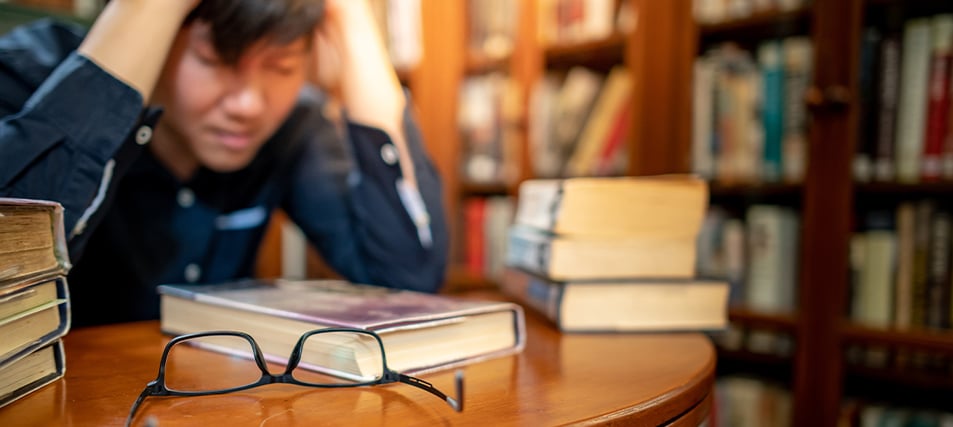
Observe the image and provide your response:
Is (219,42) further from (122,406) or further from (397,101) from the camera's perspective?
(122,406)

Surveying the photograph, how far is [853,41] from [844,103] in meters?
0.12

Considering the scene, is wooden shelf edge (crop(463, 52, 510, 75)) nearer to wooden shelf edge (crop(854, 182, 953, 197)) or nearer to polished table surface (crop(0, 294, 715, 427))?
wooden shelf edge (crop(854, 182, 953, 197))

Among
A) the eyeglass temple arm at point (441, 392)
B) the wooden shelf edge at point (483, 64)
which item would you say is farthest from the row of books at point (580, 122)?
Answer: the eyeglass temple arm at point (441, 392)

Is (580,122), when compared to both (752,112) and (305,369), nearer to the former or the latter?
(752,112)

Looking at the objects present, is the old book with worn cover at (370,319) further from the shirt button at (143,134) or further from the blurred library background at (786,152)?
the blurred library background at (786,152)

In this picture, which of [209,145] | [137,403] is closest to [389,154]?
[209,145]

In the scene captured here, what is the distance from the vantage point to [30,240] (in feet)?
1.57

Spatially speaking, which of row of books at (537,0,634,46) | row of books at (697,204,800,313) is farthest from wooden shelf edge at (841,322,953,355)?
row of books at (537,0,634,46)

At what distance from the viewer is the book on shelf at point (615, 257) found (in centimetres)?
78

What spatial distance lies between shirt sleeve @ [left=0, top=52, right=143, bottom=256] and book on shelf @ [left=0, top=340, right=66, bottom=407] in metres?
0.16

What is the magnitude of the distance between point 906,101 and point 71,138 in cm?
138

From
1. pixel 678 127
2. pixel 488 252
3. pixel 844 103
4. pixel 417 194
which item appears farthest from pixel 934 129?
pixel 488 252

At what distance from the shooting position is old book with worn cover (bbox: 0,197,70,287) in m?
0.44

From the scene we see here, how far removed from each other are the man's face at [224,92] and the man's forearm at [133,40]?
8 centimetres
